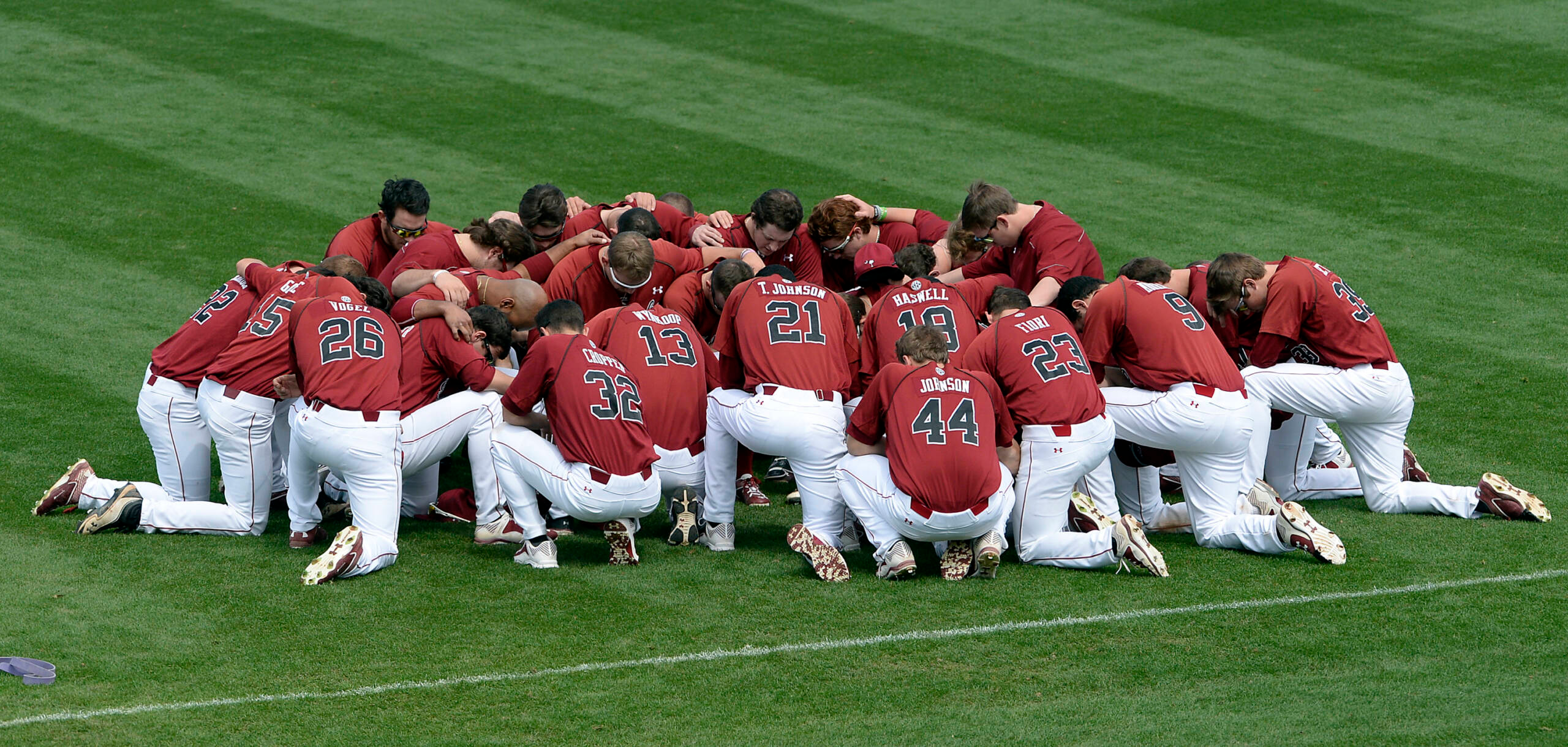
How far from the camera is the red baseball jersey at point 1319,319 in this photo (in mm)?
7879

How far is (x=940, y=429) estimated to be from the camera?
7012 millimetres

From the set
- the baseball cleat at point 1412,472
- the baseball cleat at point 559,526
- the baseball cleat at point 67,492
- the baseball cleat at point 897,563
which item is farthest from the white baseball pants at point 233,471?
the baseball cleat at point 1412,472

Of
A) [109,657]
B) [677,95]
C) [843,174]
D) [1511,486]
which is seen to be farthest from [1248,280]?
[677,95]

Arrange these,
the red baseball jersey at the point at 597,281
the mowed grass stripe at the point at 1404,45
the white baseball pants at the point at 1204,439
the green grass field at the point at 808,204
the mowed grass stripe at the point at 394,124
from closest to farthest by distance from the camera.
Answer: the green grass field at the point at 808,204, the white baseball pants at the point at 1204,439, the red baseball jersey at the point at 597,281, the mowed grass stripe at the point at 394,124, the mowed grass stripe at the point at 1404,45

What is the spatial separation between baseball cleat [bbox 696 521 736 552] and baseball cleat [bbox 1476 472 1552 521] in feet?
12.4

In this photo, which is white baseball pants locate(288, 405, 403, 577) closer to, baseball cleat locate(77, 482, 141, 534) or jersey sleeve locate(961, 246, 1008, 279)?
baseball cleat locate(77, 482, 141, 534)

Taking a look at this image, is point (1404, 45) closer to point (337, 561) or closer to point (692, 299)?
point (692, 299)

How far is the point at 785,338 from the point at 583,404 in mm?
1107

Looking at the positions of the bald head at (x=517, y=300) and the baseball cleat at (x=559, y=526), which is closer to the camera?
the baseball cleat at (x=559, y=526)

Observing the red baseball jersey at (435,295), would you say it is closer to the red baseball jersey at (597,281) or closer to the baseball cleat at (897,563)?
the red baseball jersey at (597,281)

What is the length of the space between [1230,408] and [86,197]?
10.1m

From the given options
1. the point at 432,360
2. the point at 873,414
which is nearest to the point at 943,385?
the point at 873,414

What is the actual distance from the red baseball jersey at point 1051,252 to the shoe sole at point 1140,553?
213 centimetres

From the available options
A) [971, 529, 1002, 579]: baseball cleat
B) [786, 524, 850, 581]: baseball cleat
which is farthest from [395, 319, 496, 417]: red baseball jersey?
[971, 529, 1002, 579]: baseball cleat
